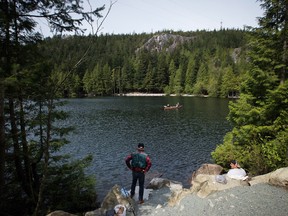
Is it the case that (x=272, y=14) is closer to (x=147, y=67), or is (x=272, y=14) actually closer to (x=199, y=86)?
(x=199, y=86)

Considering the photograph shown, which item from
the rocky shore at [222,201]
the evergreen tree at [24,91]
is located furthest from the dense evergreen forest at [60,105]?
the rocky shore at [222,201]

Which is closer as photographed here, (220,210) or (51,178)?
(220,210)

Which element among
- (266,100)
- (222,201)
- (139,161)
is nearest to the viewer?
(222,201)

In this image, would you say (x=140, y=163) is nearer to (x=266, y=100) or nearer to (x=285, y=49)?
(x=266, y=100)

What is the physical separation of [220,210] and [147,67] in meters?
119

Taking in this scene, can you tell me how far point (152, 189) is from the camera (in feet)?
42.8

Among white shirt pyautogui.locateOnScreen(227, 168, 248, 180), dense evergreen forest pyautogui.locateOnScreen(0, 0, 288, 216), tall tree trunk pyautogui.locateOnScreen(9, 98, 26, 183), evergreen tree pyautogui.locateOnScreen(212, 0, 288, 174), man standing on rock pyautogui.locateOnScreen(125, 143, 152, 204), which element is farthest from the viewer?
evergreen tree pyautogui.locateOnScreen(212, 0, 288, 174)

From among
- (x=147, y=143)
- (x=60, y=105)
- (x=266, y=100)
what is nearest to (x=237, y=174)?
(x=266, y=100)

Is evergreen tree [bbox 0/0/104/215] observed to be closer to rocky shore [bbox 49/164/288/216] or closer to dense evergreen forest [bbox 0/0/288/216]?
dense evergreen forest [bbox 0/0/288/216]

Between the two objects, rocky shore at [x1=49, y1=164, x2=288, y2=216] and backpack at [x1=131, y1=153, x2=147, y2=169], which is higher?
backpack at [x1=131, y1=153, x2=147, y2=169]

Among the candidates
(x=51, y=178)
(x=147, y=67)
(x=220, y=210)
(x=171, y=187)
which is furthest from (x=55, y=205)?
(x=147, y=67)

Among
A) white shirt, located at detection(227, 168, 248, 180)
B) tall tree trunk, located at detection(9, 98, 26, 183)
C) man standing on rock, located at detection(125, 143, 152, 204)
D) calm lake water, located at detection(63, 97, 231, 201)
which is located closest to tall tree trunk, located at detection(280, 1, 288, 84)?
white shirt, located at detection(227, 168, 248, 180)

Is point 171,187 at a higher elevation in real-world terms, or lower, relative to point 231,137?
lower

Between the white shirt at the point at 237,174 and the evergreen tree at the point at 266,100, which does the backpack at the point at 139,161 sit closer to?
the white shirt at the point at 237,174
